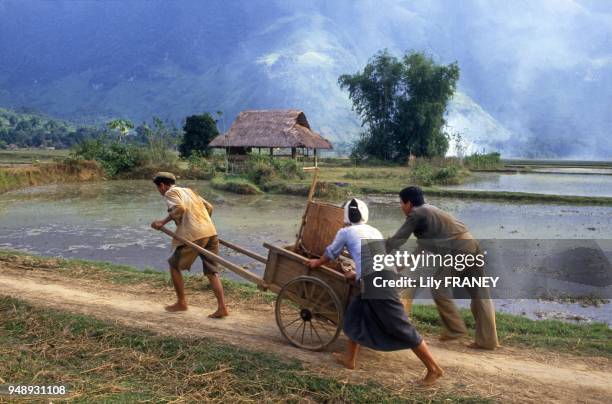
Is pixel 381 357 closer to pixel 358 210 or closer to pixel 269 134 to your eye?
pixel 358 210

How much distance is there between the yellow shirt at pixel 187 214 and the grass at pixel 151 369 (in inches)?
42.7

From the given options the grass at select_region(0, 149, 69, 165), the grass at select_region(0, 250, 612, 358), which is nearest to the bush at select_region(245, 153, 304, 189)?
the grass at select_region(0, 149, 69, 165)

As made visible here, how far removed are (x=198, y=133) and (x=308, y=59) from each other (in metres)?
99.2

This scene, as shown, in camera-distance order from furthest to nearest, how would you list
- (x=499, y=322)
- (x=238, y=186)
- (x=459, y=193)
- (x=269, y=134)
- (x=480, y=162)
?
(x=480, y=162) < (x=269, y=134) < (x=238, y=186) < (x=459, y=193) < (x=499, y=322)

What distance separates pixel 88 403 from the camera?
3.57m

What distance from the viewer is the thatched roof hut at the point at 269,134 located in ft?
97.2

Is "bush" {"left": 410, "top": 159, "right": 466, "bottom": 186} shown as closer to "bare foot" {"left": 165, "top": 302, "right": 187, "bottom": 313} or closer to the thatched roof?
the thatched roof

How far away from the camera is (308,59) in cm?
13050

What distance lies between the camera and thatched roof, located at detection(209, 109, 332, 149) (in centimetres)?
2969

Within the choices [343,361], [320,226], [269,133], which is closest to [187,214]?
[320,226]

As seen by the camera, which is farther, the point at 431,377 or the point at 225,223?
the point at 225,223

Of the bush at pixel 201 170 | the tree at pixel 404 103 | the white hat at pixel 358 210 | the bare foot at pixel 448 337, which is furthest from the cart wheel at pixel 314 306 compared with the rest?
the tree at pixel 404 103

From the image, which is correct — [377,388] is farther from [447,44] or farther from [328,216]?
[447,44]

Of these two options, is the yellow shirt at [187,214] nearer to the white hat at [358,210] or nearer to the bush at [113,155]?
the white hat at [358,210]
